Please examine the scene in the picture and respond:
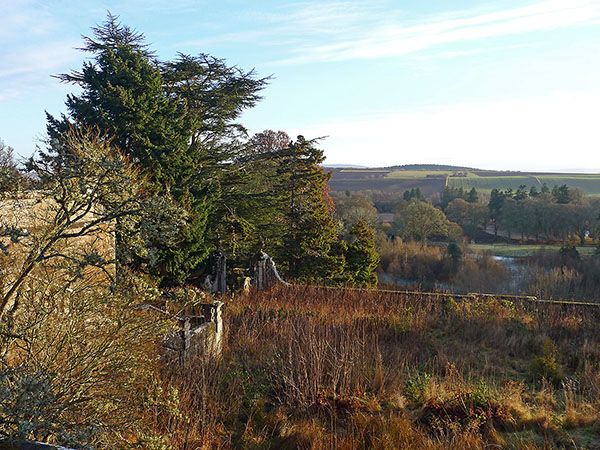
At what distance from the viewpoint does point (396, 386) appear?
592cm

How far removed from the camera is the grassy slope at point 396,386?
16.1ft

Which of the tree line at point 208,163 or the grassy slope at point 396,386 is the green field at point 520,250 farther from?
the grassy slope at point 396,386

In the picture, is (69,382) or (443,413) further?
(443,413)

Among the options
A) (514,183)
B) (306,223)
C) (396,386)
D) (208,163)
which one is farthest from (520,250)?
(514,183)

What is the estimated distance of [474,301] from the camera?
399 inches

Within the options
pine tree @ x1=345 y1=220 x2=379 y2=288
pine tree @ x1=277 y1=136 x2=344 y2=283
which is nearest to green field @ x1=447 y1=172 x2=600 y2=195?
pine tree @ x1=345 y1=220 x2=379 y2=288

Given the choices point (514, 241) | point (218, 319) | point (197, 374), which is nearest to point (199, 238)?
point (218, 319)

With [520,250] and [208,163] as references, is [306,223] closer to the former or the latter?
[208,163]

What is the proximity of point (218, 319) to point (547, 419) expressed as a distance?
4301 millimetres

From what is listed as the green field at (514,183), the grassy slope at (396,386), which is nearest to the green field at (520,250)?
the grassy slope at (396,386)

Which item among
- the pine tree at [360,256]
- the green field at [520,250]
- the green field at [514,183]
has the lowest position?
the green field at [520,250]

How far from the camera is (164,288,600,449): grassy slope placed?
4.91m

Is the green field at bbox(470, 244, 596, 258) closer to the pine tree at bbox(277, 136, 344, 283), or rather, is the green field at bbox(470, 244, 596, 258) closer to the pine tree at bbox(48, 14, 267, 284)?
the pine tree at bbox(277, 136, 344, 283)

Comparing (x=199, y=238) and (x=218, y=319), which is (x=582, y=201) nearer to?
(x=199, y=238)
